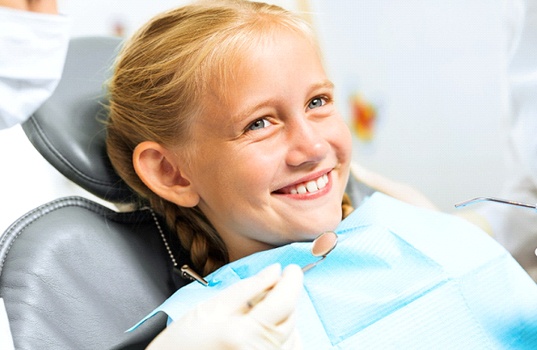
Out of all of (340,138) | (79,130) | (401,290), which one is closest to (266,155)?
(340,138)

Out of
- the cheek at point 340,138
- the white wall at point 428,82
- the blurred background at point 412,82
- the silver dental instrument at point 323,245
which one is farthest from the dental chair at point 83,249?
the white wall at point 428,82

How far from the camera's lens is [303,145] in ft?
3.86

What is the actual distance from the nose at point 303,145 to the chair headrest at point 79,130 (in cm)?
40

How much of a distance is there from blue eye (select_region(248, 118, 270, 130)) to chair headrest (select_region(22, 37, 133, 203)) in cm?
34

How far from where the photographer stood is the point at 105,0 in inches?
104

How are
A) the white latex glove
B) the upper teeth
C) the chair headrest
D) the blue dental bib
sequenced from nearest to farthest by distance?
the white latex glove < the blue dental bib < the upper teeth < the chair headrest

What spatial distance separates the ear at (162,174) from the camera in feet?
4.26

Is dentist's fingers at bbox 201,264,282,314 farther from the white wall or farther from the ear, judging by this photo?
the white wall

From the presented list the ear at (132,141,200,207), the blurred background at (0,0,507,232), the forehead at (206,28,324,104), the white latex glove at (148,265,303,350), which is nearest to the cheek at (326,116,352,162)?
the forehead at (206,28,324,104)

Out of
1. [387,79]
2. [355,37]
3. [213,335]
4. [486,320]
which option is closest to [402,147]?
[387,79]

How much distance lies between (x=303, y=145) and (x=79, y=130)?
0.46 metres

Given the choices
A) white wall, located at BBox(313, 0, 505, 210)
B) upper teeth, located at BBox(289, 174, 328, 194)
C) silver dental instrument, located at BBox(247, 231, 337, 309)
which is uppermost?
upper teeth, located at BBox(289, 174, 328, 194)

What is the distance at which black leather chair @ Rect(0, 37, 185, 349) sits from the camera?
116cm

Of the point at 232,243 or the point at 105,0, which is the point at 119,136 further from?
the point at 105,0
